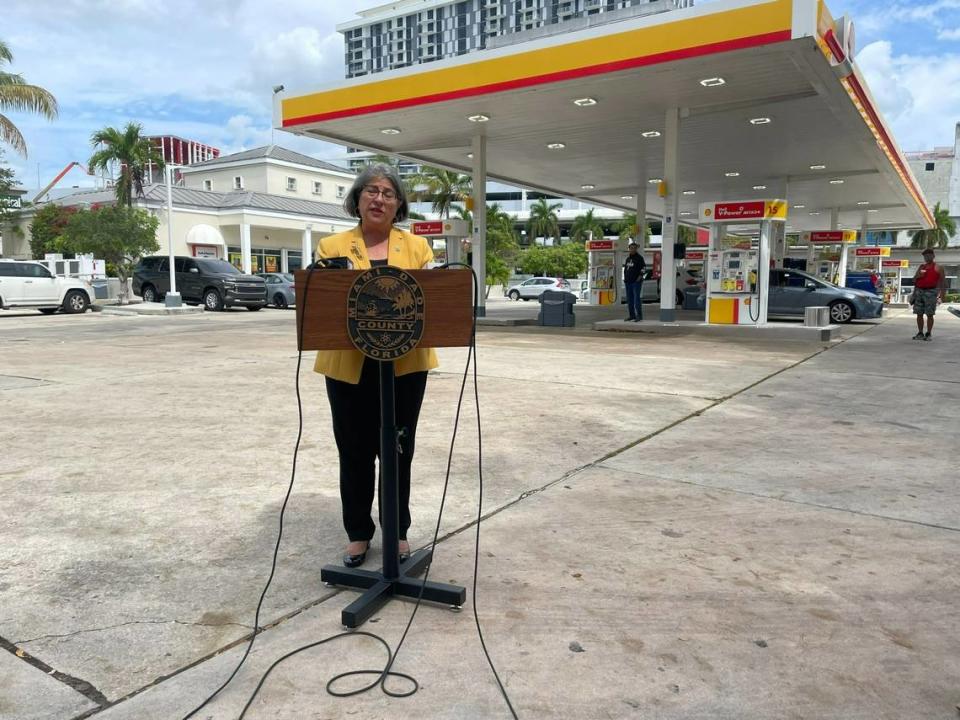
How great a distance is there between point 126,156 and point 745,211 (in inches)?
1086

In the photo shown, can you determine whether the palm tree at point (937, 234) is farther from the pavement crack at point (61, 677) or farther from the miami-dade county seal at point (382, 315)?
the pavement crack at point (61, 677)

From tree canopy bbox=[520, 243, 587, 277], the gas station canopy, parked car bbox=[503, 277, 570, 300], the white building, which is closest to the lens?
the gas station canopy

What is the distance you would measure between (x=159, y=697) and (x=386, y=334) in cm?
133

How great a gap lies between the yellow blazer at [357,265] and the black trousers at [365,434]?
0.20 ft

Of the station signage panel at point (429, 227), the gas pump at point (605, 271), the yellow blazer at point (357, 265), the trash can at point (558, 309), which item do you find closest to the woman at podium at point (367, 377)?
the yellow blazer at point (357, 265)

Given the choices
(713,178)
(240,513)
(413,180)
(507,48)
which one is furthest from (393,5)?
(240,513)

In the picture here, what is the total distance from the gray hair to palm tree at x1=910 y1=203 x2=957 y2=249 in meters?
64.9

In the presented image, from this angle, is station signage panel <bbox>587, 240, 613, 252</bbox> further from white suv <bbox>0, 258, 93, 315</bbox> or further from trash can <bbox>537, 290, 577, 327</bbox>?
white suv <bbox>0, 258, 93, 315</bbox>

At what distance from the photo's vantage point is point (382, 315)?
250 centimetres

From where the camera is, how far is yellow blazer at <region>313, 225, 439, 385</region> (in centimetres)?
276

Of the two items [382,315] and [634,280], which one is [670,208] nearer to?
[634,280]

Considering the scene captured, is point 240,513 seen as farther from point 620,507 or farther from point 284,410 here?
point 284,410

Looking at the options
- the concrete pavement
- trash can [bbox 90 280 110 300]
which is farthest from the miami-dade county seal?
trash can [bbox 90 280 110 300]

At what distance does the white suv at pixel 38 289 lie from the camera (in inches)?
772
